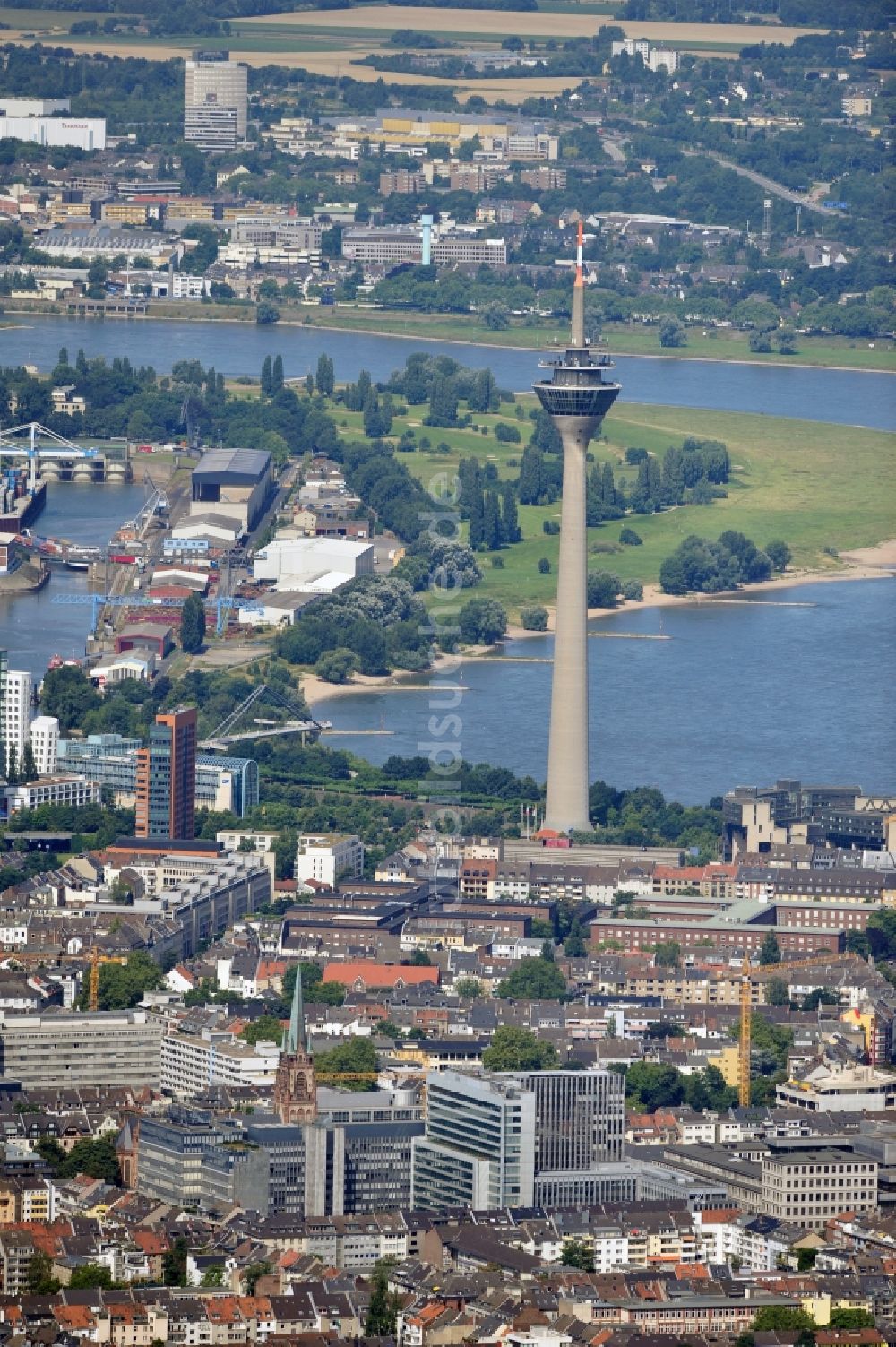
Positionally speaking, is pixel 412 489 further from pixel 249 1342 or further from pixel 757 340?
pixel 249 1342

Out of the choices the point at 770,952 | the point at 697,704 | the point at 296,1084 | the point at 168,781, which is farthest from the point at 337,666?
the point at 296,1084

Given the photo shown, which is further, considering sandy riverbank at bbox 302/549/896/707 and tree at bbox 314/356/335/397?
tree at bbox 314/356/335/397

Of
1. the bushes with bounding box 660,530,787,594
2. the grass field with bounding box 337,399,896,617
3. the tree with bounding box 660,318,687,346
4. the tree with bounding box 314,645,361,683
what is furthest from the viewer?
the tree with bounding box 660,318,687,346

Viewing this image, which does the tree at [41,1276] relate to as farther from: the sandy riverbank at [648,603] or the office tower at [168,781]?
the sandy riverbank at [648,603]

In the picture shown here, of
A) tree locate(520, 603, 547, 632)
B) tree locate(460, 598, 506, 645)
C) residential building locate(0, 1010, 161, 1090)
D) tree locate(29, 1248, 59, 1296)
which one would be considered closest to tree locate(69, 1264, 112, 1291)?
tree locate(29, 1248, 59, 1296)

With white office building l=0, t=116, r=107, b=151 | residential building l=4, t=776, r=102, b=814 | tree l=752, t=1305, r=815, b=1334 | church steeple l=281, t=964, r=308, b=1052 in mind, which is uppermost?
church steeple l=281, t=964, r=308, b=1052

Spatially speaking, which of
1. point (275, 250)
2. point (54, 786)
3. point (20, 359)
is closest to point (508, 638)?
point (54, 786)

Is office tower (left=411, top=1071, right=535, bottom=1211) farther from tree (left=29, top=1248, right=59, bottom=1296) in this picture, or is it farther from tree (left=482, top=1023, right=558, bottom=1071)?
tree (left=29, top=1248, right=59, bottom=1296)
